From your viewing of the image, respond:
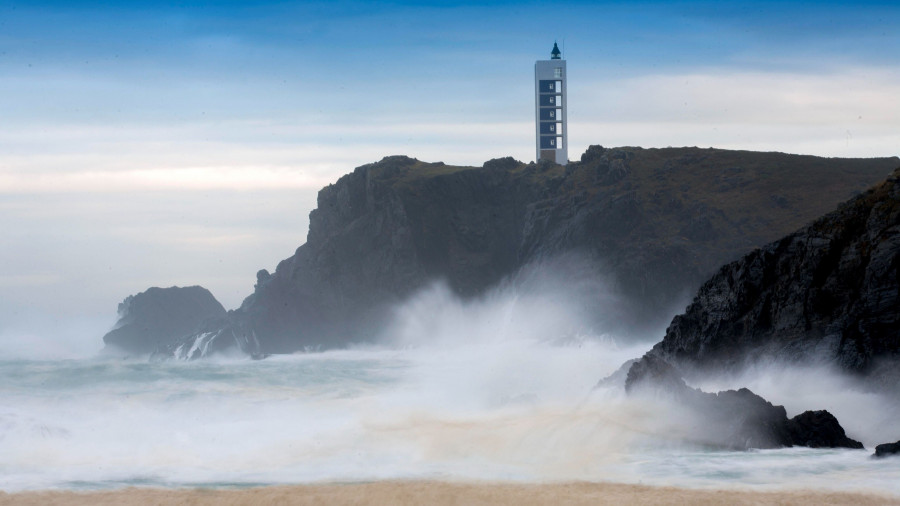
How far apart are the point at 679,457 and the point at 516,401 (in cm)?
1322

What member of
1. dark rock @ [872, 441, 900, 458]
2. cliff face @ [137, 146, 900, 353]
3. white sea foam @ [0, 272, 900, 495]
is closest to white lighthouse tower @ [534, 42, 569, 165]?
cliff face @ [137, 146, 900, 353]

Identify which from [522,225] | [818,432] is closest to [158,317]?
[522,225]

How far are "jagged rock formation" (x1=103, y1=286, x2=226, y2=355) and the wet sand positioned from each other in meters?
73.5

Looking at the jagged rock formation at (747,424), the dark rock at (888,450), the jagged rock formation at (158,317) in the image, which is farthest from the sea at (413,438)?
the jagged rock formation at (158,317)

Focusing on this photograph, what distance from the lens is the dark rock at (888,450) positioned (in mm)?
25359

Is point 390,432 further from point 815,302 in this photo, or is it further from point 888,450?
point 888,450

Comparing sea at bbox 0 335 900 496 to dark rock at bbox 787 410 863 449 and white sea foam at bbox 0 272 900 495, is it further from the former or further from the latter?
dark rock at bbox 787 410 863 449

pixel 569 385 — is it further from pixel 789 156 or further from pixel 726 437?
pixel 789 156

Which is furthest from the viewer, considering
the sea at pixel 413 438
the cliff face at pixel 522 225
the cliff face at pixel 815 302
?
the cliff face at pixel 522 225

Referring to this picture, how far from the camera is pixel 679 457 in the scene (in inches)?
1113

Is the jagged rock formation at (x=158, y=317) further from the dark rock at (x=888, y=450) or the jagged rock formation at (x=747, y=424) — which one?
the dark rock at (x=888, y=450)

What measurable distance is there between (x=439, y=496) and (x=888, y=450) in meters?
10.5

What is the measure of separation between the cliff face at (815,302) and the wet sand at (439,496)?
10.3m

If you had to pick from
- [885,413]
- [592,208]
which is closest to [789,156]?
[592,208]
